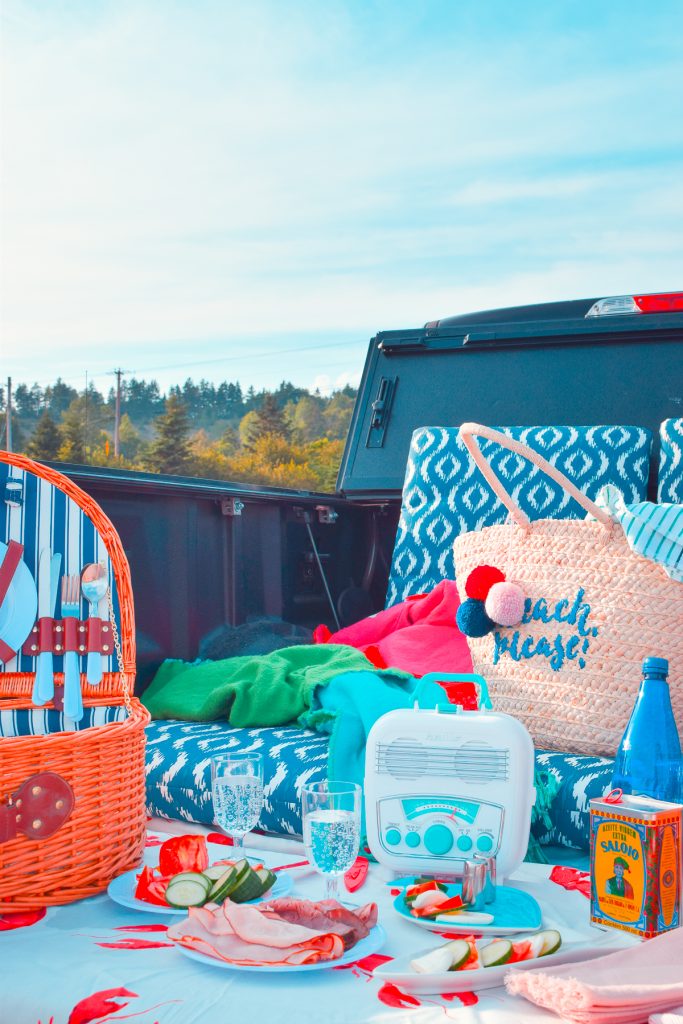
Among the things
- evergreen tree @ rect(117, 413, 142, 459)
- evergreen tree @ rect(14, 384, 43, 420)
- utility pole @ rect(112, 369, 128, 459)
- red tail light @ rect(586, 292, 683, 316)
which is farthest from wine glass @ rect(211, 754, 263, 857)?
evergreen tree @ rect(14, 384, 43, 420)

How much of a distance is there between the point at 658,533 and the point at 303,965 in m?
0.99

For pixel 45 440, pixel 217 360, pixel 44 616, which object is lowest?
pixel 44 616

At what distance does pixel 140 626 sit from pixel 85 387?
36.2 m

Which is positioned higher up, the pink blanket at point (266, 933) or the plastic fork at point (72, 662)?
the plastic fork at point (72, 662)

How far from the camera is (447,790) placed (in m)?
1.27

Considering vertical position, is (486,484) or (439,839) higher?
(486,484)

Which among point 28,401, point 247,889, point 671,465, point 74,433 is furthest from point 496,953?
point 28,401

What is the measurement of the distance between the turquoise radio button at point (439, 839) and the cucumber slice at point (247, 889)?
0.22 metres

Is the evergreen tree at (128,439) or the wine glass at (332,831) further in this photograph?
the evergreen tree at (128,439)

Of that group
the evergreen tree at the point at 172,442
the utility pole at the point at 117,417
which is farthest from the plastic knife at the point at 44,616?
the utility pole at the point at 117,417

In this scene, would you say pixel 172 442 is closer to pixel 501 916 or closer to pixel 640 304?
pixel 640 304

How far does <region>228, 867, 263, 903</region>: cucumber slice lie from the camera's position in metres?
1.19

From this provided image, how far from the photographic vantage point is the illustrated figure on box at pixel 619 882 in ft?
3.64

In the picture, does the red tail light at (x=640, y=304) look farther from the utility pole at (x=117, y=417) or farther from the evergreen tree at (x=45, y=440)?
the utility pole at (x=117, y=417)
